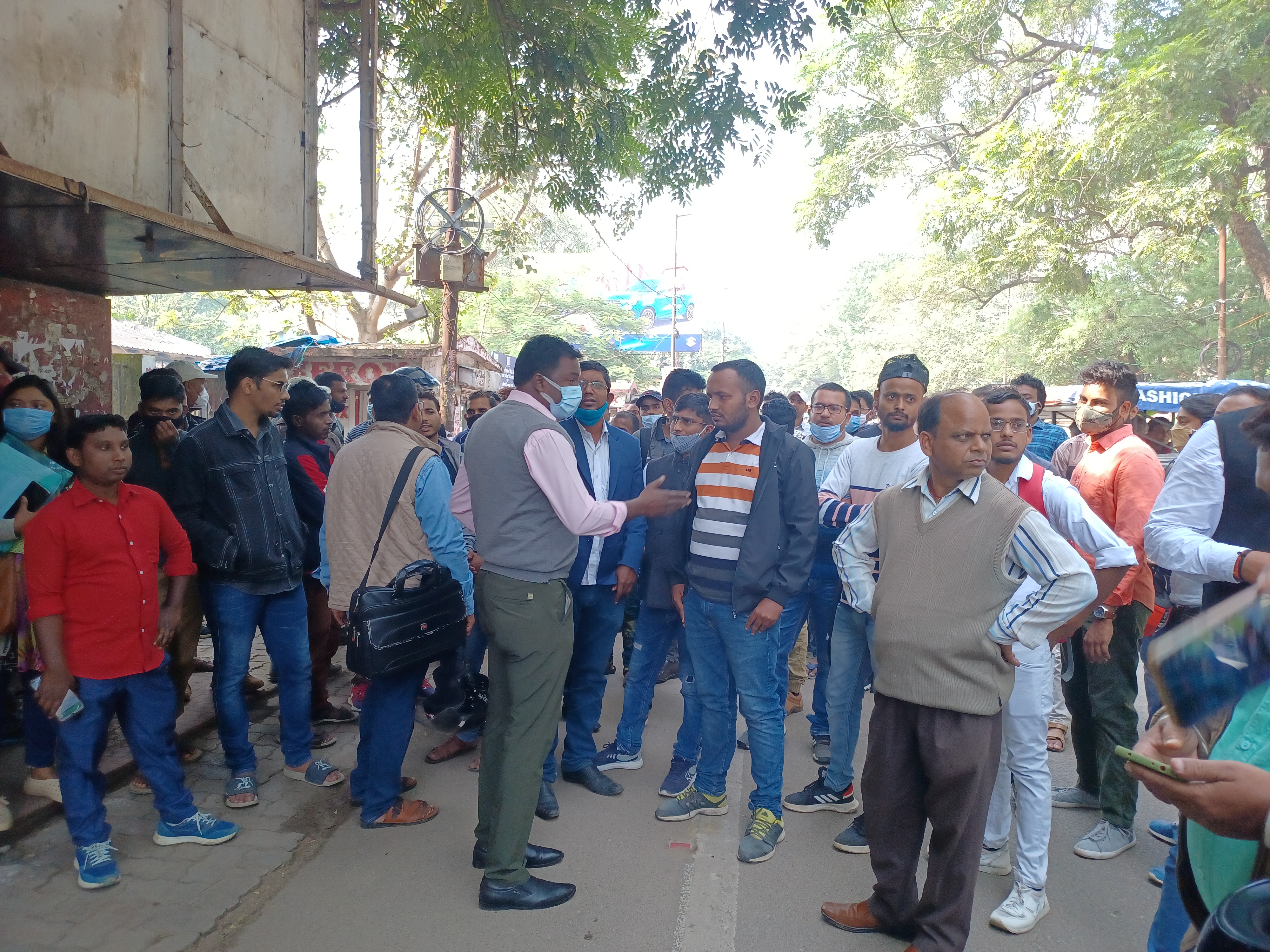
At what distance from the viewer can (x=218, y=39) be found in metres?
5.03

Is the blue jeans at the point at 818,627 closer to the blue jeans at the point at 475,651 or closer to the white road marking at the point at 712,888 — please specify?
the white road marking at the point at 712,888

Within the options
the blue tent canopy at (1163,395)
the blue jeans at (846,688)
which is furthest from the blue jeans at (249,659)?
the blue tent canopy at (1163,395)

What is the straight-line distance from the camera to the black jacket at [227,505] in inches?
150

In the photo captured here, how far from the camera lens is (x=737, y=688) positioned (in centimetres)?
376

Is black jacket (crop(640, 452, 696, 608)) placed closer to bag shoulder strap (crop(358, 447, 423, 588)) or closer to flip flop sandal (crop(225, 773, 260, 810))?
bag shoulder strap (crop(358, 447, 423, 588))

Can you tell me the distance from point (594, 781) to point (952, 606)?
7.38 ft

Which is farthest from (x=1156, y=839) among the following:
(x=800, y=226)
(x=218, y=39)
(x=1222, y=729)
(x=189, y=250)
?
(x=800, y=226)

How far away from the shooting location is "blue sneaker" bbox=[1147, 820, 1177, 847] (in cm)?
373

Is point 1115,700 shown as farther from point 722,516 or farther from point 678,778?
point 678,778

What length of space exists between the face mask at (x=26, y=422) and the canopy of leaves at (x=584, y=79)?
13.1 ft

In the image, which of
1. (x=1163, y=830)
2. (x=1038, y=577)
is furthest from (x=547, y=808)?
(x=1163, y=830)

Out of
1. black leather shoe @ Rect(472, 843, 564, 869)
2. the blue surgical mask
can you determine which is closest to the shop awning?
the blue surgical mask

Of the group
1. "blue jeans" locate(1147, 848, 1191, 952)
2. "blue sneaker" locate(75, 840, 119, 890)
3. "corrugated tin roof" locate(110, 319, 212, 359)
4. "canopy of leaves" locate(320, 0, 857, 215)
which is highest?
"canopy of leaves" locate(320, 0, 857, 215)

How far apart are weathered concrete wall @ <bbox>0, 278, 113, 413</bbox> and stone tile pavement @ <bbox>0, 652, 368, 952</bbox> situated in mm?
2520
